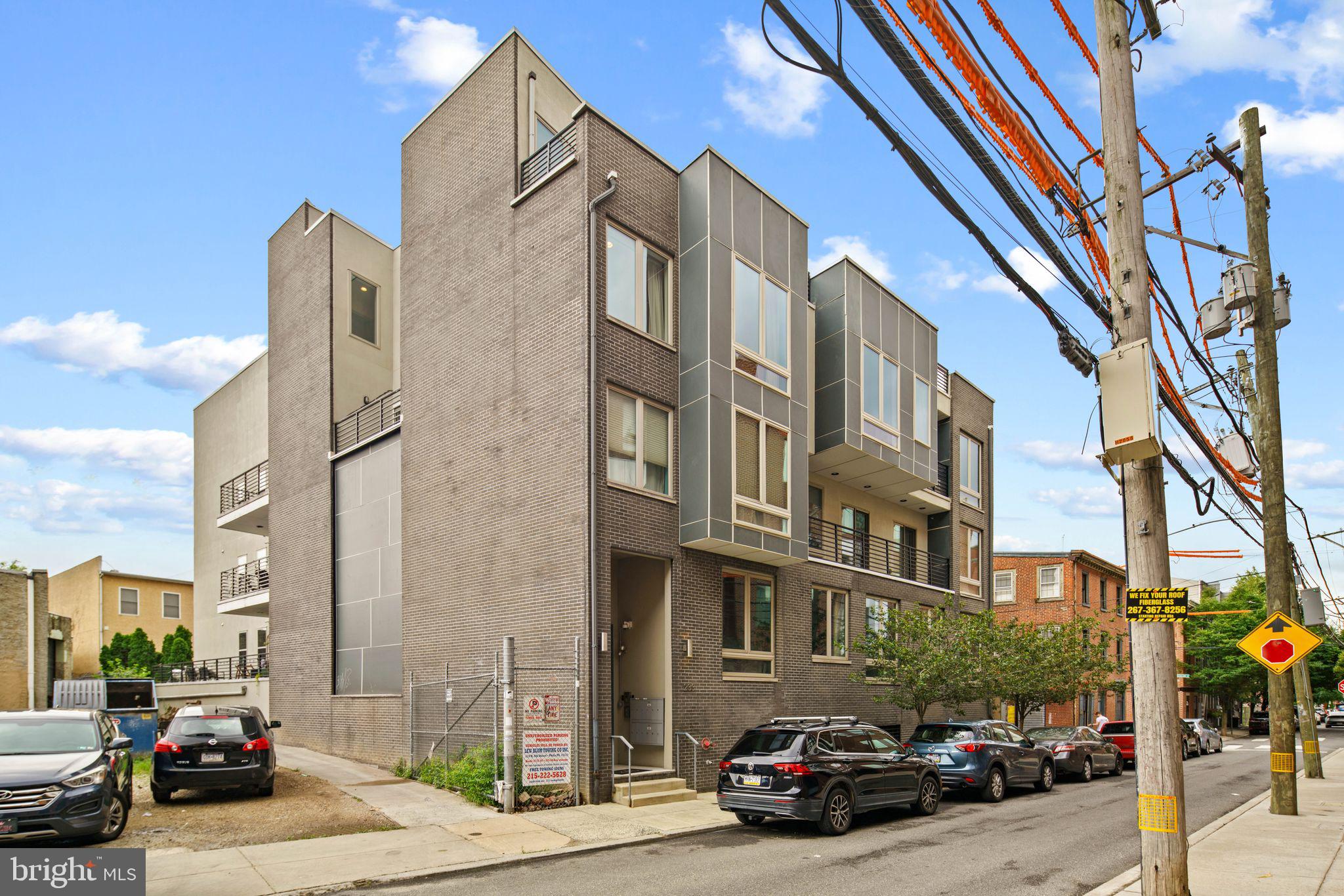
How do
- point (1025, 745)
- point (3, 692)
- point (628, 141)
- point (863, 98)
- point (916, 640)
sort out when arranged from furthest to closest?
1. point (3, 692)
2. point (916, 640)
3. point (1025, 745)
4. point (628, 141)
5. point (863, 98)

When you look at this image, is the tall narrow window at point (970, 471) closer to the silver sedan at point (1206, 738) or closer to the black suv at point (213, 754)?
the silver sedan at point (1206, 738)

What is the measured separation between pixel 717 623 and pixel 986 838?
650cm

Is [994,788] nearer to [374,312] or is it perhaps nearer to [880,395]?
[880,395]

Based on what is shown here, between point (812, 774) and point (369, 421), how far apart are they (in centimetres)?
1474

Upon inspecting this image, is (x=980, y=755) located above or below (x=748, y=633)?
below

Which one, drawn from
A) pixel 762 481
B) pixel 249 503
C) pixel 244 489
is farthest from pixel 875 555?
pixel 244 489

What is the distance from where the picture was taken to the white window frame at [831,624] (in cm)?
2314

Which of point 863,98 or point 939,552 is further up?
point 863,98

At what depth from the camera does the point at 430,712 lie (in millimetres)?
19906

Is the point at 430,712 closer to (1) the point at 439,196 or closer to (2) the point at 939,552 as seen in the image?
(1) the point at 439,196

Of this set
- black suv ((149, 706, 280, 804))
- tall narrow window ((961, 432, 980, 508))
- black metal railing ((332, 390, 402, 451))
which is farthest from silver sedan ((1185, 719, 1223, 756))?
black suv ((149, 706, 280, 804))

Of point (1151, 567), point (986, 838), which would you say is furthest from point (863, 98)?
point (986, 838)

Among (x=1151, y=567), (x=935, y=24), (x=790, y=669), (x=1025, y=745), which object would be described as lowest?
(x=1025, y=745)

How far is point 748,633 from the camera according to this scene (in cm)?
2042
